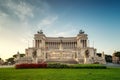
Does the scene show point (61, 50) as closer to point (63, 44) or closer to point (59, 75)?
point (63, 44)

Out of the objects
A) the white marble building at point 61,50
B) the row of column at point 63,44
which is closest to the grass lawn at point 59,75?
the white marble building at point 61,50

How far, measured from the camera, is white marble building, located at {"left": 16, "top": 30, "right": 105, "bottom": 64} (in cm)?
8812

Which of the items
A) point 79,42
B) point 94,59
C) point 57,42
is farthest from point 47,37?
point 94,59

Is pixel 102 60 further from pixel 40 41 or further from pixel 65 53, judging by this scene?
pixel 40 41

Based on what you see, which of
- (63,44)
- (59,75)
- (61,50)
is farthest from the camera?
(63,44)

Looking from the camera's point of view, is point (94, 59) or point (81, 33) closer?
point (94, 59)

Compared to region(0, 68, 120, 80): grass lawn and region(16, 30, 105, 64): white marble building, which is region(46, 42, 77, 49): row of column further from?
region(0, 68, 120, 80): grass lawn

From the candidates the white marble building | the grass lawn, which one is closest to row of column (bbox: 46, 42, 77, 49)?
the white marble building

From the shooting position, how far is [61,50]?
326ft

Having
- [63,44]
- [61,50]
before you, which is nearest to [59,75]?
[61,50]

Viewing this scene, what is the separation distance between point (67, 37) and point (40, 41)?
20568 millimetres

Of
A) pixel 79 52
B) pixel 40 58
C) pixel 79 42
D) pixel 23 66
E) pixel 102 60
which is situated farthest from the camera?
pixel 79 42

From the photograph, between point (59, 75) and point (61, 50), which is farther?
point (61, 50)

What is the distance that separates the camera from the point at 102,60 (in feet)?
288
